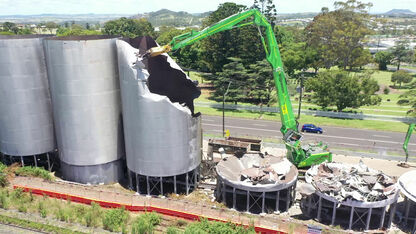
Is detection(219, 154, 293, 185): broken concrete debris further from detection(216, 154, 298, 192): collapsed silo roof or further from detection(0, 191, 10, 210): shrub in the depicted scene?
detection(0, 191, 10, 210): shrub

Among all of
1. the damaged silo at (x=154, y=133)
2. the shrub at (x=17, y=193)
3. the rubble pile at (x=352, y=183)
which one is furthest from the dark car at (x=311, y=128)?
the shrub at (x=17, y=193)

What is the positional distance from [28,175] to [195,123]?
18.4 metres

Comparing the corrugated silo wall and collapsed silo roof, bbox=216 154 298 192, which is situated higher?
the corrugated silo wall

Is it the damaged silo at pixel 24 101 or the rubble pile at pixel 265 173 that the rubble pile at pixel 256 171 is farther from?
the damaged silo at pixel 24 101

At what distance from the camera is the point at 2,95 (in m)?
34.0

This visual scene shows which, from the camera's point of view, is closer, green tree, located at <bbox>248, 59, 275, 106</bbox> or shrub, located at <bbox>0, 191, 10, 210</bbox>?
shrub, located at <bbox>0, 191, 10, 210</bbox>

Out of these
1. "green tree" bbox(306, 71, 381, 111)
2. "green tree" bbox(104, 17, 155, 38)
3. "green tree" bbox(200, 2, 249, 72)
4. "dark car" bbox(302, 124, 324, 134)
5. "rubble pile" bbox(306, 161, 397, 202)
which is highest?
"green tree" bbox(104, 17, 155, 38)

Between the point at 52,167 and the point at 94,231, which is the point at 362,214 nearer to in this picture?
the point at 94,231

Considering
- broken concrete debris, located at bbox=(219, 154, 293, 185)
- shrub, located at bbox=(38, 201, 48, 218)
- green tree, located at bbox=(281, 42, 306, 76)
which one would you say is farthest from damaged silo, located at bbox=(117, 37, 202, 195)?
green tree, located at bbox=(281, 42, 306, 76)

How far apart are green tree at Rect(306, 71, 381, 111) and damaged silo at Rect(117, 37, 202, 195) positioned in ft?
141

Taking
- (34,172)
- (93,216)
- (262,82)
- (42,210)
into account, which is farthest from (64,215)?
(262,82)

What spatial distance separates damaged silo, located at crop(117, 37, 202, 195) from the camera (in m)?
29.2

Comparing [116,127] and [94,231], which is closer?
[94,231]

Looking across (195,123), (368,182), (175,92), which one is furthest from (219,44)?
(368,182)
